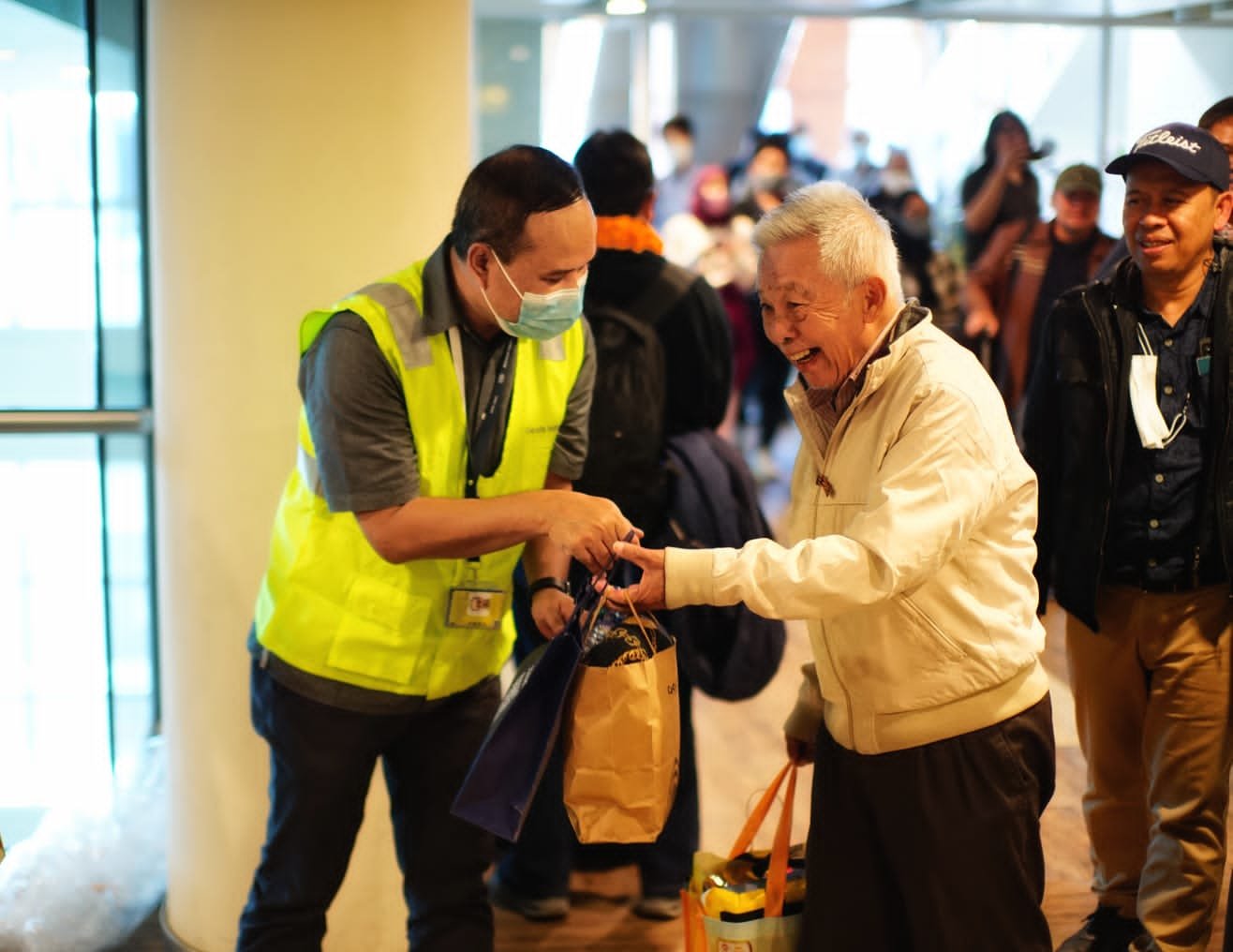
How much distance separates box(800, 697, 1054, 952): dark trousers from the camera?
204 centimetres

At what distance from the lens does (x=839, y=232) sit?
1.92 m

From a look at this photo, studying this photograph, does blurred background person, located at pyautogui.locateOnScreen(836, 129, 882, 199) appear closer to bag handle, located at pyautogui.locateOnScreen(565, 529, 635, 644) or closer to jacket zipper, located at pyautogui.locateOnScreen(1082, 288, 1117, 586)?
jacket zipper, located at pyautogui.locateOnScreen(1082, 288, 1117, 586)

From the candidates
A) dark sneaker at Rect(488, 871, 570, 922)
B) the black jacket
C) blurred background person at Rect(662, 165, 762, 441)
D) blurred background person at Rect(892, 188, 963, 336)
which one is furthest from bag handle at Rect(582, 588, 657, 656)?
blurred background person at Rect(662, 165, 762, 441)

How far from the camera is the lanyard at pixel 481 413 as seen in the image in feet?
7.07

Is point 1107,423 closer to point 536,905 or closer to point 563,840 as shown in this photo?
point 563,840

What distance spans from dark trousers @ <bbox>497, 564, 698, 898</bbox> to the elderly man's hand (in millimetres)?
Answer: 1387

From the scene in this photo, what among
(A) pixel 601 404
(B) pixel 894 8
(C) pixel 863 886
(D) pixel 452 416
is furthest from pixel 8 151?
(B) pixel 894 8

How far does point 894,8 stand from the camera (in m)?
8.80

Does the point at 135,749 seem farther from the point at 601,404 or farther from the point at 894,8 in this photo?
the point at 894,8

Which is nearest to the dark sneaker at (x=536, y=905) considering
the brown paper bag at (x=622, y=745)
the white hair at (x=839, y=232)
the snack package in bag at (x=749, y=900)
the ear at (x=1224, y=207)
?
the snack package in bag at (x=749, y=900)

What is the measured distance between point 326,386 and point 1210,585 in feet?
5.97

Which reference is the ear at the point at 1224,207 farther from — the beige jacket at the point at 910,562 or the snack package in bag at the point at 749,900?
the snack package in bag at the point at 749,900

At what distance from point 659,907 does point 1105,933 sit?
0.99 m

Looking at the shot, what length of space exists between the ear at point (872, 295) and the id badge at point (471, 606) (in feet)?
2.36
